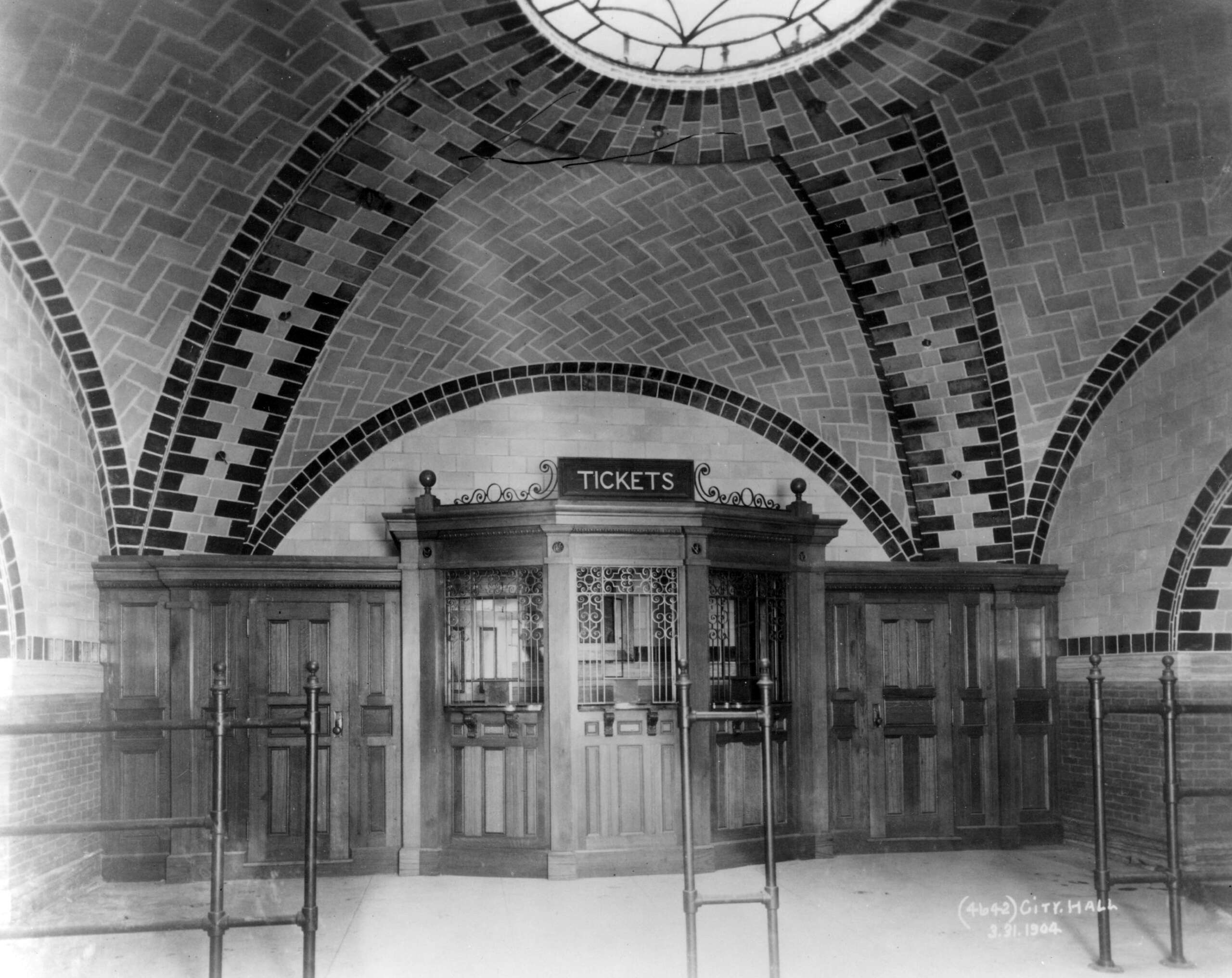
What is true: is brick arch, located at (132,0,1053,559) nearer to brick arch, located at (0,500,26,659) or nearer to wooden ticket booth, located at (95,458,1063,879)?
wooden ticket booth, located at (95,458,1063,879)

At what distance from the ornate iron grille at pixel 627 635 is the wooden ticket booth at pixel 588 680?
0.01m

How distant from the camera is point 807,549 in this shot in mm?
9078

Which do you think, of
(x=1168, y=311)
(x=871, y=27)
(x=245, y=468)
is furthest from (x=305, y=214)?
(x=1168, y=311)

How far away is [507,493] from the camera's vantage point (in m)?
9.45

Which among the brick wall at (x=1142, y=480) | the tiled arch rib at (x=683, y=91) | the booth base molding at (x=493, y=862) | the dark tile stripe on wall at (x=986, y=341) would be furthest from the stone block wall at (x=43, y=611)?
the brick wall at (x=1142, y=480)

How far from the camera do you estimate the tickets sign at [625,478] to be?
27.2 feet

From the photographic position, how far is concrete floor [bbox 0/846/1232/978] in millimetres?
5898

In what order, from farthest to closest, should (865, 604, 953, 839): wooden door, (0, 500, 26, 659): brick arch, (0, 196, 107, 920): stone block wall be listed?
(865, 604, 953, 839): wooden door → (0, 196, 107, 920): stone block wall → (0, 500, 26, 659): brick arch

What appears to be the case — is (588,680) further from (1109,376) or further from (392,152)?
(1109,376)

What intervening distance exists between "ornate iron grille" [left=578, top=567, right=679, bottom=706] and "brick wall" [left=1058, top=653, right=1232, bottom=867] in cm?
302

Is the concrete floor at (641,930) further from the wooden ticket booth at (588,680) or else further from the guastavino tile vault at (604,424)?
the guastavino tile vault at (604,424)

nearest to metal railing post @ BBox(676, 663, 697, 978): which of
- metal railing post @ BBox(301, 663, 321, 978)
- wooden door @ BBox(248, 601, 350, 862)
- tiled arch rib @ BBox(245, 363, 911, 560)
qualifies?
metal railing post @ BBox(301, 663, 321, 978)

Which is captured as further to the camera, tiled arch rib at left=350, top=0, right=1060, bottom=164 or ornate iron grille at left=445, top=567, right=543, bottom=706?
ornate iron grille at left=445, top=567, right=543, bottom=706

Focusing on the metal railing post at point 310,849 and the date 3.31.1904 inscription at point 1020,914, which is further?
the date 3.31.1904 inscription at point 1020,914
